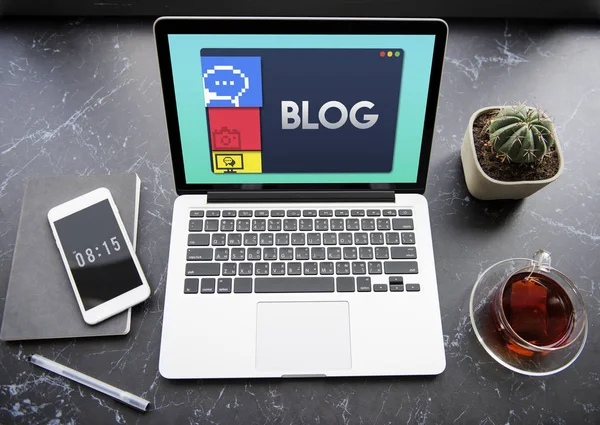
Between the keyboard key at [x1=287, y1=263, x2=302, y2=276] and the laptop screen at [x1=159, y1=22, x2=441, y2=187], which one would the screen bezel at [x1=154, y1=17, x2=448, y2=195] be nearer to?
the laptop screen at [x1=159, y1=22, x2=441, y2=187]

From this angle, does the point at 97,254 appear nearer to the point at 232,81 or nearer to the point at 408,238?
the point at 232,81

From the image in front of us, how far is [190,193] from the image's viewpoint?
101 centimetres

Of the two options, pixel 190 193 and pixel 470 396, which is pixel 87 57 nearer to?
pixel 190 193

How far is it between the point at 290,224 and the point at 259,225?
0.16 ft

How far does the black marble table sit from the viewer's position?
0.92 meters

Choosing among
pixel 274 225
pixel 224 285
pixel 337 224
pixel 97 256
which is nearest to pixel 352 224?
pixel 337 224

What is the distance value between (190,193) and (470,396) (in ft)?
1.79

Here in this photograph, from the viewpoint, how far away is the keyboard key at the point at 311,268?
957 mm

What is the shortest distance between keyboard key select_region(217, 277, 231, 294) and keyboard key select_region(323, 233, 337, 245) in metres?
0.16

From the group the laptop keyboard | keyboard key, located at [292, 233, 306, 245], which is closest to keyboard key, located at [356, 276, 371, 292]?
the laptop keyboard

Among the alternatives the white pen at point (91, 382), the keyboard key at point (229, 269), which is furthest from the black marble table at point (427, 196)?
the keyboard key at point (229, 269)

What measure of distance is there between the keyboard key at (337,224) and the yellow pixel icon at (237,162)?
145mm

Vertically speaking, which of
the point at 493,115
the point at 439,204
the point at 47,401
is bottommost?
the point at 47,401

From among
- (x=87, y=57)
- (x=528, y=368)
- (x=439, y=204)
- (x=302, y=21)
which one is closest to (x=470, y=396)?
(x=528, y=368)
